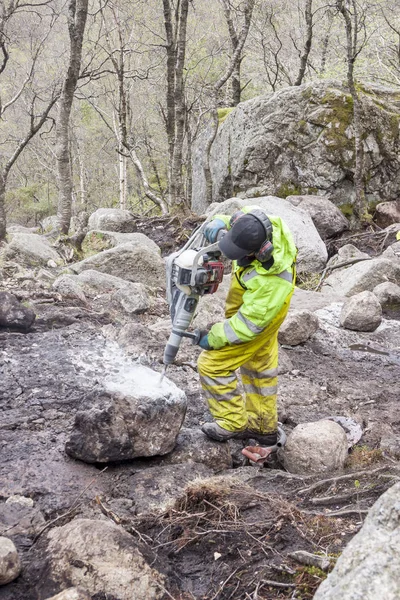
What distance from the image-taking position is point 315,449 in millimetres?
3477

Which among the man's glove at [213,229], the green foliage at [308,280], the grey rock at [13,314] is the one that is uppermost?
the man's glove at [213,229]

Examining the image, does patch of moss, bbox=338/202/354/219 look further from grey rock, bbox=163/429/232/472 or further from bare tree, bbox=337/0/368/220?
grey rock, bbox=163/429/232/472

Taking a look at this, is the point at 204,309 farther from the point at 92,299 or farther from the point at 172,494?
the point at 172,494

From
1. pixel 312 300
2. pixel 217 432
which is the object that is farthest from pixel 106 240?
pixel 217 432

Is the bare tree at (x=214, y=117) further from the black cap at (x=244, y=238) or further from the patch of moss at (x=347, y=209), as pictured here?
the black cap at (x=244, y=238)

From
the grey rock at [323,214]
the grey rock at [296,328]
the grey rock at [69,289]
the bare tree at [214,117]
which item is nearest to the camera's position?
the grey rock at [296,328]

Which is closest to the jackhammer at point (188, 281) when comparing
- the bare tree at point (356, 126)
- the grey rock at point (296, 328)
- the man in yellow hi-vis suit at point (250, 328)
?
the man in yellow hi-vis suit at point (250, 328)

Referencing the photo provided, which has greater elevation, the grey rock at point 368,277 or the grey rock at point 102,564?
the grey rock at point 102,564

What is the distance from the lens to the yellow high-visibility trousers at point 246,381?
11.6ft

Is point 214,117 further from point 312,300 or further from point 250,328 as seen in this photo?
A: point 250,328

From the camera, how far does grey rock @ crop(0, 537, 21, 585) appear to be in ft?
6.57

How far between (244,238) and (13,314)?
2914 mm

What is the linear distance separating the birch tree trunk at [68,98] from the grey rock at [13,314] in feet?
Result: 17.9

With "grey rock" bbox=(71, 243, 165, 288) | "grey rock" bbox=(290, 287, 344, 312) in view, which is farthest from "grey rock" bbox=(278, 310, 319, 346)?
"grey rock" bbox=(71, 243, 165, 288)
